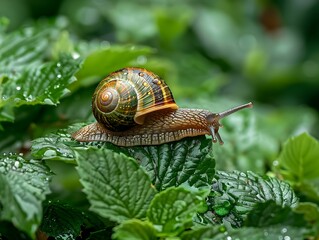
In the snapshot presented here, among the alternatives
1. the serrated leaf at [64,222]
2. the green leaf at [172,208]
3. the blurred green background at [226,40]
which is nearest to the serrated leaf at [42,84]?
the serrated leaf at [64,222]

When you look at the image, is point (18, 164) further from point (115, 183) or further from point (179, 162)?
point (179, 162)

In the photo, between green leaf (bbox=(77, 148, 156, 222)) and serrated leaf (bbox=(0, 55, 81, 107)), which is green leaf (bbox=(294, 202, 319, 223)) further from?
serrated leaf (bbox=(0, 55, 81, 107))

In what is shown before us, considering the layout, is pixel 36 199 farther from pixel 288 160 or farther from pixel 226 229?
pixel 288 160

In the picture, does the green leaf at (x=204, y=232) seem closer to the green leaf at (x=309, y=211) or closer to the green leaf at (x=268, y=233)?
the green leaf at (x=268, y=233)

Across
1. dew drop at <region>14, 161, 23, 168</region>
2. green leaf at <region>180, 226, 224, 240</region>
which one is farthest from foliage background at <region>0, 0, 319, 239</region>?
green leaf at <region>180, 226, 224, 240</region>

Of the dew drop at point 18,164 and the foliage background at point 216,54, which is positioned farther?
the foliage background at point 216,54

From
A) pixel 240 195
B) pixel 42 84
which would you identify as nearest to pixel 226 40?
pixel 42 84

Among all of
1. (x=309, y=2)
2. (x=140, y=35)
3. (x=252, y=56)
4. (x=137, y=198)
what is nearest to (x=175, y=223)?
(x=137, y=198)
